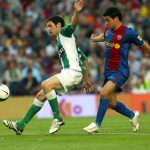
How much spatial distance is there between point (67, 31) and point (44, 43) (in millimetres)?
12255

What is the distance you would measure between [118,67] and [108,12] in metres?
1.02

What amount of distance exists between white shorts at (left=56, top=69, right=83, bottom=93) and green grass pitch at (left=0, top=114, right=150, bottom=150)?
893 millimetres

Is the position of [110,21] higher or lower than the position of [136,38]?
higher

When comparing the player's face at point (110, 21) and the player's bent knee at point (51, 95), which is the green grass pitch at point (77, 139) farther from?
the player's face at point (110, 21)

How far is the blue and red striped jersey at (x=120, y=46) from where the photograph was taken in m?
13.9

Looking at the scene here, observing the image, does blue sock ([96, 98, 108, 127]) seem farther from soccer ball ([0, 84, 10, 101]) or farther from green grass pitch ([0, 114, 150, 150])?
soccer ball ([0, 84, 10, 101])

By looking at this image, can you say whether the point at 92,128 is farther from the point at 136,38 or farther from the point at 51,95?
the point at 136,38

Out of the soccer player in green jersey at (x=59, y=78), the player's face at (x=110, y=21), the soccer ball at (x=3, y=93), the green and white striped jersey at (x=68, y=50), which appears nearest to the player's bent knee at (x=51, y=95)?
the soccer player in green jersey at (x=59, y=78)

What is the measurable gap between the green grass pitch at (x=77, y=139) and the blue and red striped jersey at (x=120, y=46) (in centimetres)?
120

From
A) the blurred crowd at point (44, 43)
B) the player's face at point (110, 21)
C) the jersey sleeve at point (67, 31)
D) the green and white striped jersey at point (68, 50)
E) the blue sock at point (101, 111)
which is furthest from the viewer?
the blurred crowd at point (44, 43)

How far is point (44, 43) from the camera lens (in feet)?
84.4

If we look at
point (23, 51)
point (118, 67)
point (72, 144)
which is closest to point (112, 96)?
point (118, 67)

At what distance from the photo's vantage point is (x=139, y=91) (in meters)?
24.0

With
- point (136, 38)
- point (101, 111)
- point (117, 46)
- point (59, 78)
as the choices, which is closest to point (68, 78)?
point (59, 78)
